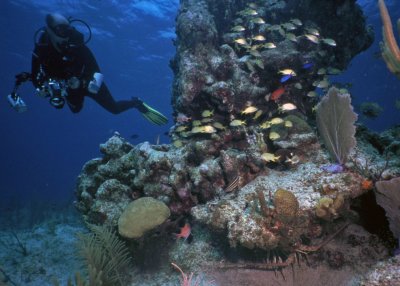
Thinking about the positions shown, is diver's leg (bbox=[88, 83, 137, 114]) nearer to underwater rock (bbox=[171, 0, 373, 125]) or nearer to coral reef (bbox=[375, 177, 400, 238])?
underwater rock (bbox=[171, 0, 373, 125])

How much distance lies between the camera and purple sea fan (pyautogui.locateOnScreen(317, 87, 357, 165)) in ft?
18.0

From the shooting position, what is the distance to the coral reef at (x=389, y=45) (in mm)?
4145

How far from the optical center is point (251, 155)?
671 cm

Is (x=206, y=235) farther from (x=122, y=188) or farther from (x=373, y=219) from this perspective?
(x=373, y=219)

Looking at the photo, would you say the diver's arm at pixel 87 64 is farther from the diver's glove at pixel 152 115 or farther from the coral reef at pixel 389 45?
the coral reef at pixel 389 45

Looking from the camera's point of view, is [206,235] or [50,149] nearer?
[206,235]

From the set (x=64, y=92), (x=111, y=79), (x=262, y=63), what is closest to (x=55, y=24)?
(x=64, y=92)

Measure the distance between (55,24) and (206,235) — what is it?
6.57 metres

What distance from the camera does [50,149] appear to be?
158 m

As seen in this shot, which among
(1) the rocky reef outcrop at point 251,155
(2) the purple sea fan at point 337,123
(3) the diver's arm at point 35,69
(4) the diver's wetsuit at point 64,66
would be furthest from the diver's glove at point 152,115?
(2) the purple sea fan at point 337,123

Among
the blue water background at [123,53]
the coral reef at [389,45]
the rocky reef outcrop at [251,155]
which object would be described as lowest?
the blue water background at [123,53]

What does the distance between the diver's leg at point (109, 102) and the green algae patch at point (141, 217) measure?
5119 mm

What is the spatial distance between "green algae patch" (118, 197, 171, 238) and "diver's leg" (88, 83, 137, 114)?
5119mm

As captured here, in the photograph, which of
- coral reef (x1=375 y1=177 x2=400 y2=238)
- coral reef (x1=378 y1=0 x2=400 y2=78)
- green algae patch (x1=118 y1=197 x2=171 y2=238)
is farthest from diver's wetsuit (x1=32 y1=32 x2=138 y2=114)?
coral reef (x1=375 y1=177 x2=400 y2=238)
